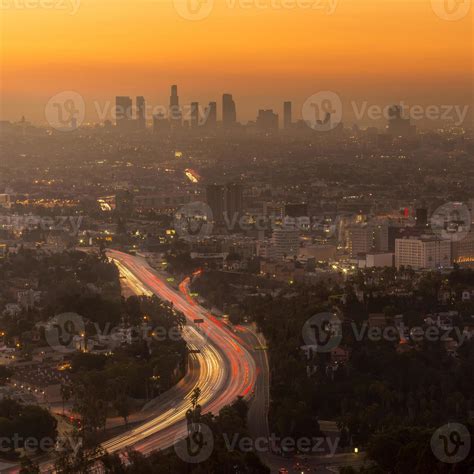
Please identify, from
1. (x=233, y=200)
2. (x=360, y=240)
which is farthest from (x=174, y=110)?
(x=360, y=240)

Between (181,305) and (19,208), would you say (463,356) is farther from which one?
(19,208)

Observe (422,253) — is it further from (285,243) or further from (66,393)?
(66,393)

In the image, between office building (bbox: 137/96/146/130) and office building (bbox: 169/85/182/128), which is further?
office building (bbox: 137/96/146/130)

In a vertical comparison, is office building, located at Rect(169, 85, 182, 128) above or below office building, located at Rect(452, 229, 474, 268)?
above

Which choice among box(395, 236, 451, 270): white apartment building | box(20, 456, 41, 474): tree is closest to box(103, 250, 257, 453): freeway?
box(20, 456, 41, 474): tree

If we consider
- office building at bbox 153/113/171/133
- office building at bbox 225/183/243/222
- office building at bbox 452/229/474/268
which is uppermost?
office building at bbox 153/113/171/133

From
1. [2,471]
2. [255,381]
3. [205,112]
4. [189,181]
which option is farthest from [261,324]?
[205,112]

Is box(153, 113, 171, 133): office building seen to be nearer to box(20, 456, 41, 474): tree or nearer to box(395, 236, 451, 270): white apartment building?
box(395, 236, 451, 270): white apartment building

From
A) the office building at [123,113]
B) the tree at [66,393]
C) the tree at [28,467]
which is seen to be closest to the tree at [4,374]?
the tree at [66,393]
